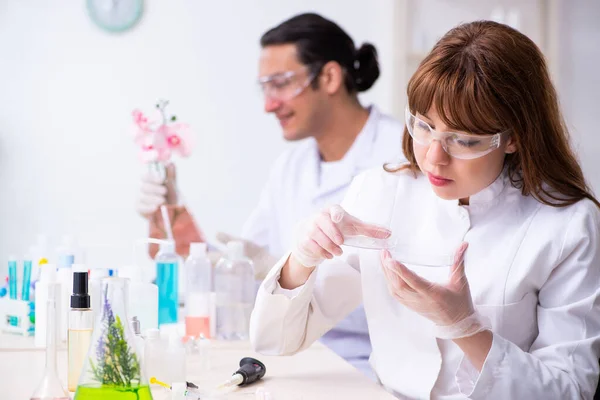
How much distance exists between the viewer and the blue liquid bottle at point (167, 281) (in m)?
2.02

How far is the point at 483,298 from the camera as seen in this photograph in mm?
1540

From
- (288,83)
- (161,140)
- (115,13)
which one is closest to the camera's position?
(161,140)

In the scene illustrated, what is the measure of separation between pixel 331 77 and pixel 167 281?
1.16 m

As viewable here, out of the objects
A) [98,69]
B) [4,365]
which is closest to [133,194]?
[98,69]

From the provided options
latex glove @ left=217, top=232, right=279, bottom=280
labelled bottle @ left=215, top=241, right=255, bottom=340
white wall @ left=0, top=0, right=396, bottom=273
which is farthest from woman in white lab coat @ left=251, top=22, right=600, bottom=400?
white wall @ left=0, top=0, right=396, bottom=273

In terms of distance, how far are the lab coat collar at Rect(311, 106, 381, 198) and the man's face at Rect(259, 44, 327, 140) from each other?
15cm

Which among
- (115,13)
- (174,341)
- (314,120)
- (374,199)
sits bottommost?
(174,341)

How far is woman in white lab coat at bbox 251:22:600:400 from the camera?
4.65 ft

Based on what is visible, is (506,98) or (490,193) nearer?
(506,98)

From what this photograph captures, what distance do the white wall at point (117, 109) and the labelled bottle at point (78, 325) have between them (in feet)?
8.24

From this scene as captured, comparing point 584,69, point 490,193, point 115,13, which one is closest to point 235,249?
point 490,193

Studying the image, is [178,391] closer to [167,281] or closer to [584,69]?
[167,281]

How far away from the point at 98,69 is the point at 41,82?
28cm

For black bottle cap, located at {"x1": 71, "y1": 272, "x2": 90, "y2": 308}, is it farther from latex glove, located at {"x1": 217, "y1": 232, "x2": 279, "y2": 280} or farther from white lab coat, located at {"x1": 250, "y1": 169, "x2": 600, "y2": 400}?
latex glove, located at {"x1": 217, "y1": 232, "x2": 279, "y2": 280}
